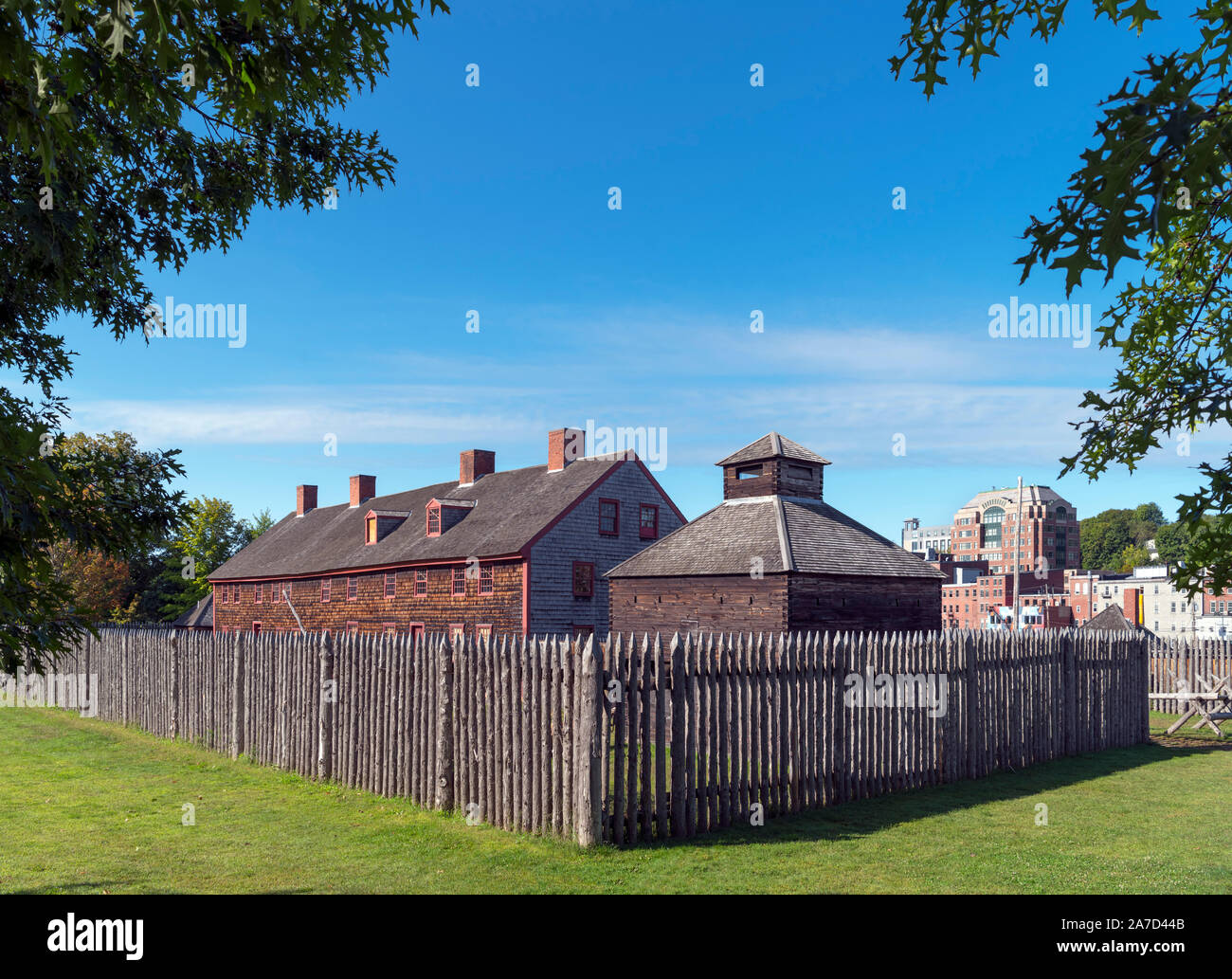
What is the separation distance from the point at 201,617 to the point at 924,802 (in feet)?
166

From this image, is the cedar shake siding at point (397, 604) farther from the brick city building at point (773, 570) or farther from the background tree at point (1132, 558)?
the background tree at point (1132, 558)

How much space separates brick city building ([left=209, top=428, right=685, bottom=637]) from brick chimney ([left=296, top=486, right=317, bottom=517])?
663 cm

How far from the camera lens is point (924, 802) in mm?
12234

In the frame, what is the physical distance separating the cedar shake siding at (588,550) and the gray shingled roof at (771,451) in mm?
8708

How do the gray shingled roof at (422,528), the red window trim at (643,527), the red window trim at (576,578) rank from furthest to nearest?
the red window trim at (643,527) → the gray shingled roof at (422,528) → the red window trim at (576,578)

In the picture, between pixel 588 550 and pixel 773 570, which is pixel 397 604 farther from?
pixel 773 570

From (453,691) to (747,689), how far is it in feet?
12.2

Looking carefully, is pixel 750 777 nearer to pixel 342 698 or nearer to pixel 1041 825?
pixel 1041 825

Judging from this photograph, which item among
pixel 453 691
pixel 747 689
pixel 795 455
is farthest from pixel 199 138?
pixel 795 455

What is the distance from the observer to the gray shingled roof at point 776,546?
24.8 meters

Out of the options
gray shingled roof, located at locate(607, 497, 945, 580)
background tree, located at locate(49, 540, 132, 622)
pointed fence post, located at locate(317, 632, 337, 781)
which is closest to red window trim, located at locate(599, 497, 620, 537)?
gray shingled roof, located at locate(607, 497, 945, 580)

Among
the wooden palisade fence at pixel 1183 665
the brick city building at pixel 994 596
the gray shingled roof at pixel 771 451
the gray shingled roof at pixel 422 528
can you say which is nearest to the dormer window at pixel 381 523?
the gray shingled roof at pixel 422 528

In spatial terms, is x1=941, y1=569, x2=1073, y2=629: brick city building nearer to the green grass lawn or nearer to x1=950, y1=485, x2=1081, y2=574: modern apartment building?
x1=950, y1=485, x2=1081, y2=574: modern apartment building

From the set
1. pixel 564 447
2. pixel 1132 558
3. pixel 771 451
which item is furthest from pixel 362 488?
pixel 1132 558
